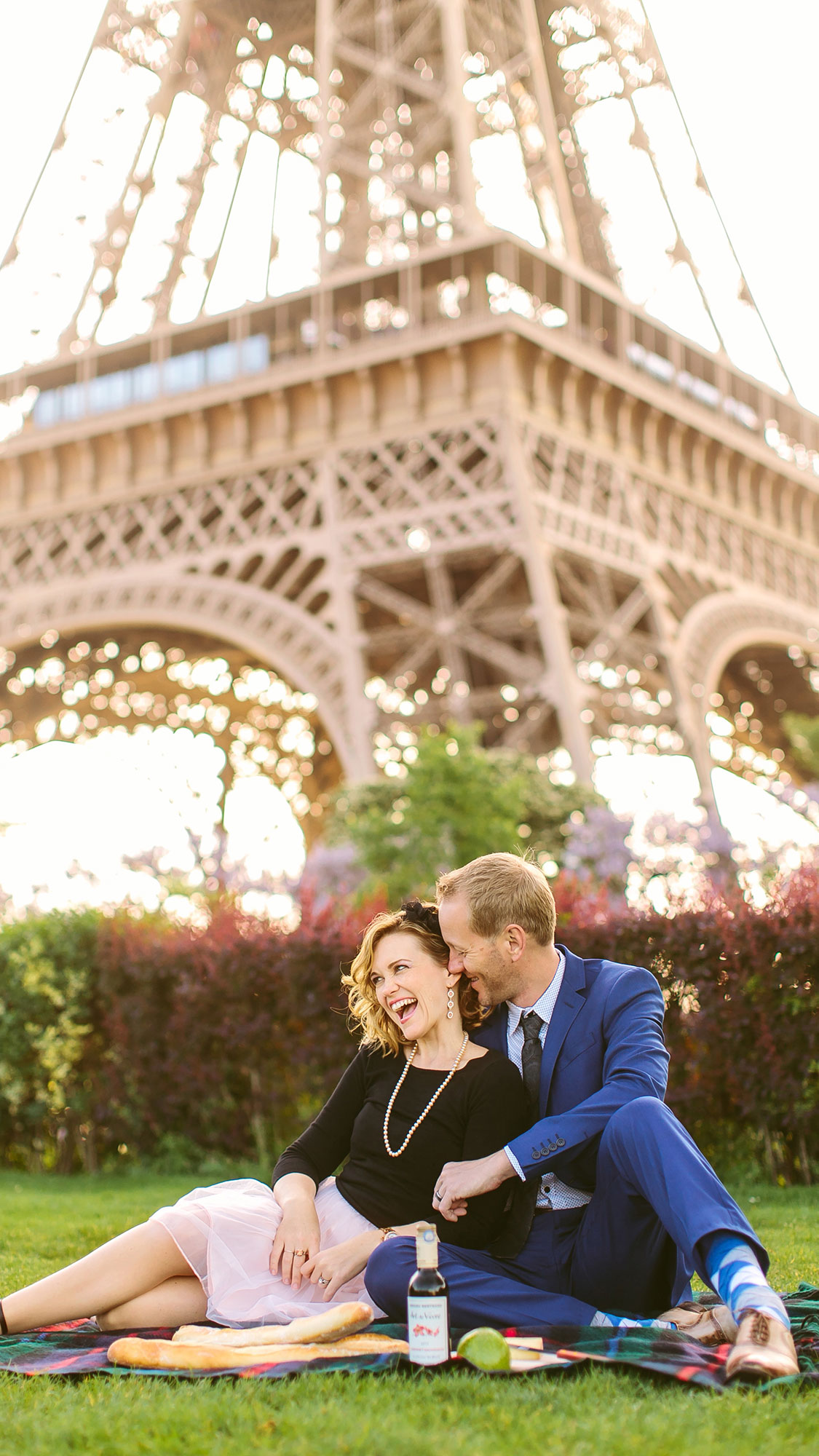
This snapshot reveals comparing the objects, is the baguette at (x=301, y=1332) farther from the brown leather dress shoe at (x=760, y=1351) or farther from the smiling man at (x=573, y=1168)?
the brown leather dress shoe at (x=760, y=1351)

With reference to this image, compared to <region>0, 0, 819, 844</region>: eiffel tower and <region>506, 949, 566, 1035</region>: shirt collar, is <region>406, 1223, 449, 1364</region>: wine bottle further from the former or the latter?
<region>0, 0, 819, 844</region>: eiffel tower

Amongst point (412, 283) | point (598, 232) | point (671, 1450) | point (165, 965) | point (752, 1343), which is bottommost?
point (671, 1450)

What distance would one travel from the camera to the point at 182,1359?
304 cm

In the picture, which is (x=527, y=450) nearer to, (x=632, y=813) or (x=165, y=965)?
(x=632, y=813)

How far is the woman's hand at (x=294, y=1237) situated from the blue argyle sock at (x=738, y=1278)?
1146 millimetres

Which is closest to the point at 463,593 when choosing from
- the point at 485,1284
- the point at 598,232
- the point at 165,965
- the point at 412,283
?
the point at 412,283

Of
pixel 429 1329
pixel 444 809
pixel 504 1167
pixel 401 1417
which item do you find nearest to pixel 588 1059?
pixel 504 1167

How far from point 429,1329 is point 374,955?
3.47 feet

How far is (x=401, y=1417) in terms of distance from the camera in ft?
8.22

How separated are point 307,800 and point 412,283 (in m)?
10.1

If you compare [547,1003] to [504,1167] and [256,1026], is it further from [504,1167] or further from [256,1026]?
[256,1026]

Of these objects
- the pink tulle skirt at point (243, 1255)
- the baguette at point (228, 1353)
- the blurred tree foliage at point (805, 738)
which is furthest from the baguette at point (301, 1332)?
the blurred tree foliage at point (805, 738)

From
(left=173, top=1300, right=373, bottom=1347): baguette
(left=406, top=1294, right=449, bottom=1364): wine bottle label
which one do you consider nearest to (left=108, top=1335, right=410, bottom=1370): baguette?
(left=173, top=1300, right=373, bottom=1347): baguette

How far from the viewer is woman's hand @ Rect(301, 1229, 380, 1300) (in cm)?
334
